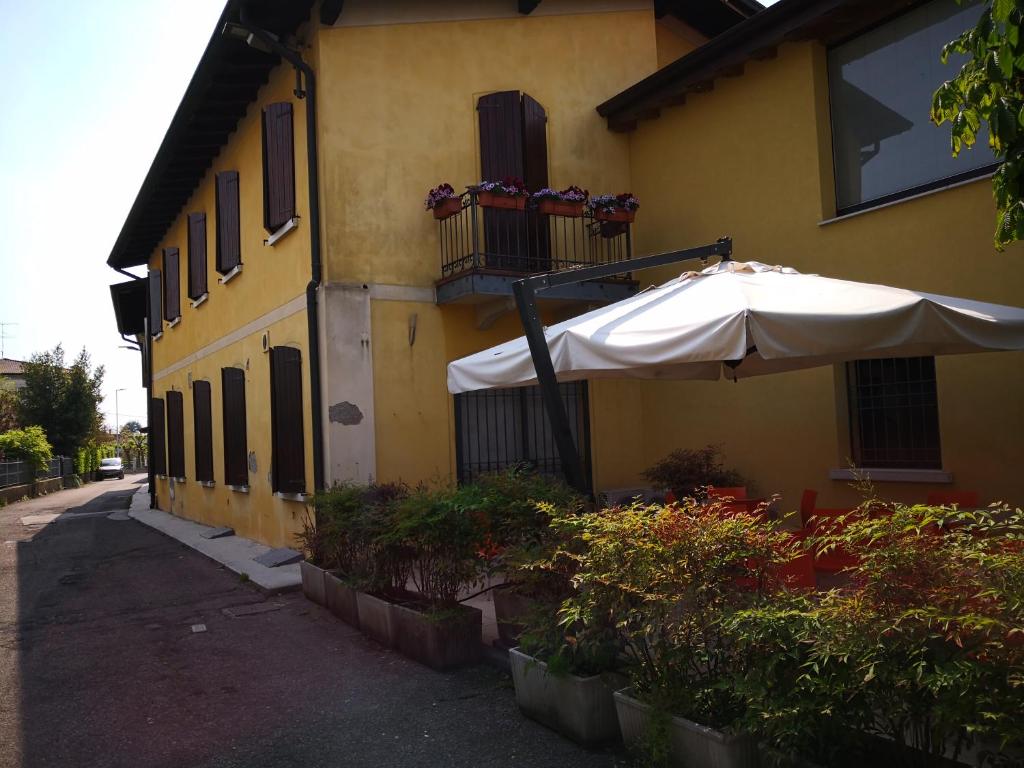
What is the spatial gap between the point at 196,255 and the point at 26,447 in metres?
17.6

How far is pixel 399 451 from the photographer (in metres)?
9.09

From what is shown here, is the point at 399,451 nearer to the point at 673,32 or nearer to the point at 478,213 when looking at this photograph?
the point at 478,213

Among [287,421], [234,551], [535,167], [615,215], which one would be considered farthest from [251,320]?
[615,215]

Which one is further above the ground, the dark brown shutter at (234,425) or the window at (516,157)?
the window at (516,157)

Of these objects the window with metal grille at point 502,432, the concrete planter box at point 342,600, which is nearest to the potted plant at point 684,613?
the concrete planter box at point 342,600

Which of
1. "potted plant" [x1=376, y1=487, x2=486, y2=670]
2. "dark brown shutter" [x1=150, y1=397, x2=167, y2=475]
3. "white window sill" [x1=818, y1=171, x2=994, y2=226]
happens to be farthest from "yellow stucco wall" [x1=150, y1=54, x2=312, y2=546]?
"white window sill" [x1=818, y1=171, x2=994, y2=226]

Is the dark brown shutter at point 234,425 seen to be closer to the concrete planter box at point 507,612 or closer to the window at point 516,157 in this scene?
the window at point 516,157

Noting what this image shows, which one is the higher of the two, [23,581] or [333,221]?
[333,221]

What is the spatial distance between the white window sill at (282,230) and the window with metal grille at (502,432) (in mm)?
2699

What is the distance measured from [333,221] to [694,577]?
6.79 metres

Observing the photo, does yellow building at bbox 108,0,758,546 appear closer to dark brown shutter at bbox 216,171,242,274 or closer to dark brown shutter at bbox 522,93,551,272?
dark brown shutter at bbox 522,93,551,272

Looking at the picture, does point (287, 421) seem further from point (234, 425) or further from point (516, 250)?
point (516, 250)

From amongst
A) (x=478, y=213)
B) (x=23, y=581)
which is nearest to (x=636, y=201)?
(x=478, y=213)

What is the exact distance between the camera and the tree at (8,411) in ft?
104
